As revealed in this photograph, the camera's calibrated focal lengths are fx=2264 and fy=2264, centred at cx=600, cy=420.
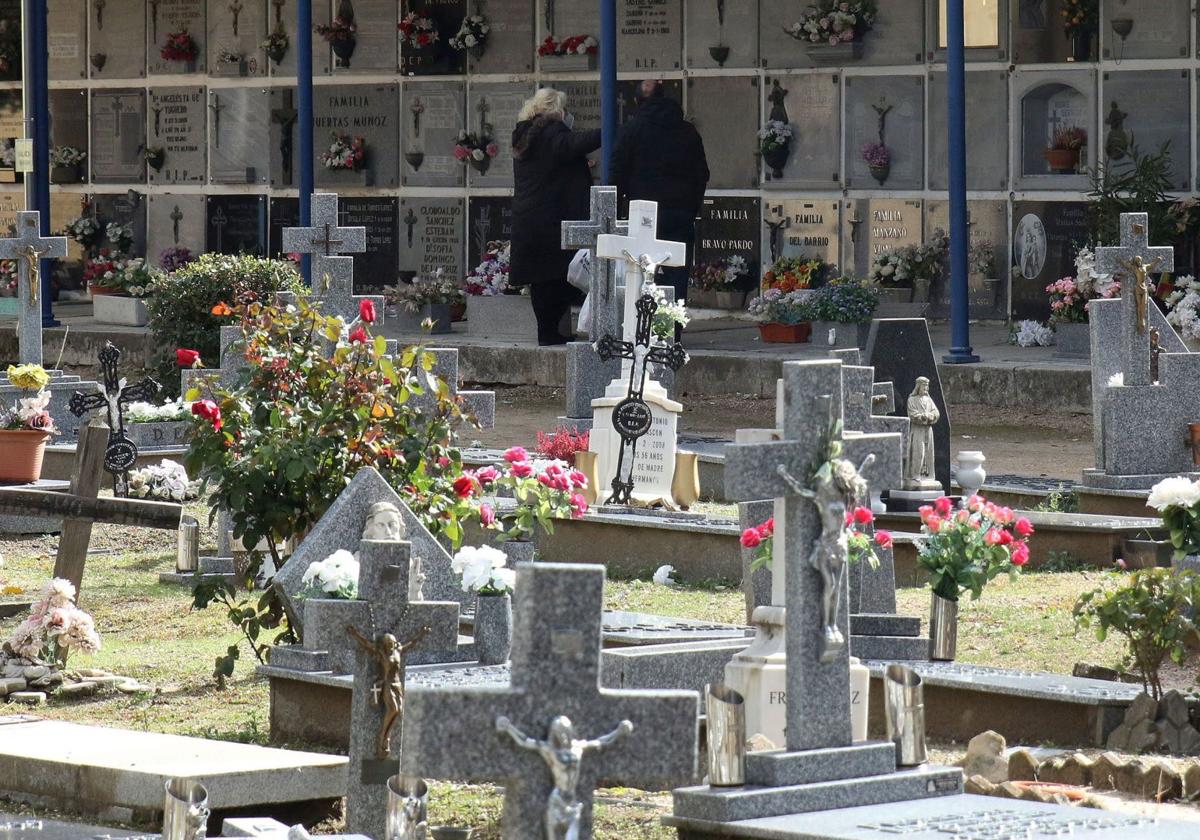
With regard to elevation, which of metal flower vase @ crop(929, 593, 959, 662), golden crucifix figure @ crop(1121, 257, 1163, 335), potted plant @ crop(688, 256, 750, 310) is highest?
potted plant @ crop(688, 256, 750, 310)

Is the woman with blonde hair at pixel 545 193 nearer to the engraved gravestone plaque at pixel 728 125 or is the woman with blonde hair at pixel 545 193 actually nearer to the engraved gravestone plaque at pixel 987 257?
the engraved gravestone plaque at pixel 728 125

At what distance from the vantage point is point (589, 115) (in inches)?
719

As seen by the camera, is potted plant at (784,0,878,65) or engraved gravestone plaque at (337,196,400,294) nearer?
potted plant at (784,0,878,65)

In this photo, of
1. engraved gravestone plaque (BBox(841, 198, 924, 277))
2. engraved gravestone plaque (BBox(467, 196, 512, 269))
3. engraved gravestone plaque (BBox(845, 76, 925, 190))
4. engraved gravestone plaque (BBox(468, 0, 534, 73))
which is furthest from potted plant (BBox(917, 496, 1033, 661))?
engraved gravestone plaque (BBox(468, 0, 534, 73))

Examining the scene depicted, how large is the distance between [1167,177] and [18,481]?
8094 mm

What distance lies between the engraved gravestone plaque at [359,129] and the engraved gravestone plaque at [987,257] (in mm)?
5228

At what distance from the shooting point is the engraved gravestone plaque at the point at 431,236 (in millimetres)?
18953

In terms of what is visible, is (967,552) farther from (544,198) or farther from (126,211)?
(126,211)

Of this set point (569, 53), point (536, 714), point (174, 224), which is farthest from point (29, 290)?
point (536, 714)

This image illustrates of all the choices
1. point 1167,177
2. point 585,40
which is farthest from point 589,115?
point 1167,177

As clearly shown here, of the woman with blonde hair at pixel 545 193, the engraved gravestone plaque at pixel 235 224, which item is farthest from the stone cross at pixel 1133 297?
the engraved gravestone plaque at pixel 235 224

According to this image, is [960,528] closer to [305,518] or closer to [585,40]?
[305,518]

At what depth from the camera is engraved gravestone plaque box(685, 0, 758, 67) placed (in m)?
17.6

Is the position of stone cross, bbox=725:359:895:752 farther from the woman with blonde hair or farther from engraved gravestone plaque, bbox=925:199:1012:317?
engraved gravestone plaque, bbox=925:199:1012:317
